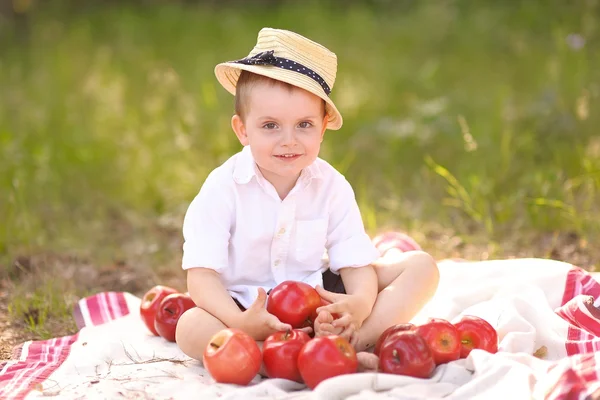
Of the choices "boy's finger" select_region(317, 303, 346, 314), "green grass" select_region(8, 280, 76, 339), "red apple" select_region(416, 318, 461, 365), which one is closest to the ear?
"boy's finger" select_region(317, 303, 346, 314)

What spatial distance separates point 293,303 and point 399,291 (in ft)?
1.52

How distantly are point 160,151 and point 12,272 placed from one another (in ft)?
5.96

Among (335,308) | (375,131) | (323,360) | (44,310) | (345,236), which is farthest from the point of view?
(375,131)

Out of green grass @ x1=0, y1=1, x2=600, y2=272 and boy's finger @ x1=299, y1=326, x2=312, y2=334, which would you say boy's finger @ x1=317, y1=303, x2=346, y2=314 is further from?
green grass @ x1=0, y1=1, x2=600, y2=272

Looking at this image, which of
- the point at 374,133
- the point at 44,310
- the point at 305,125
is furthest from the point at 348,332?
the point at 374,133

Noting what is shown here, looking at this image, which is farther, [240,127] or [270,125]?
[240,127]

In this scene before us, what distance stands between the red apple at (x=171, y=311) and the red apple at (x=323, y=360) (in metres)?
0.75

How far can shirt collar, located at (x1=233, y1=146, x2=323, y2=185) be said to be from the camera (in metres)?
3.13

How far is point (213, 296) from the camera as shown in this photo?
300 cm

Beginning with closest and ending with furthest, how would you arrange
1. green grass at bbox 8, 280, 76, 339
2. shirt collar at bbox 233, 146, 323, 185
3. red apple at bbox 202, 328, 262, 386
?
red apple at bbox 202, 328, 262, 386
shirt collar at bbox 233, 146, 323, 185
green grass at bbox 8, 280, 76, 339

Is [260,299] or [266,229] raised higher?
[266,229]

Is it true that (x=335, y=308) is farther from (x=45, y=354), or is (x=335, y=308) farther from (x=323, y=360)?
(x=45, y=354)

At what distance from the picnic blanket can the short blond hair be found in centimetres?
92

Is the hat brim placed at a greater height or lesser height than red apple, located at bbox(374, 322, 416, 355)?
greater
